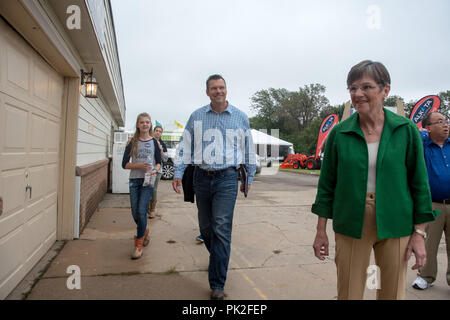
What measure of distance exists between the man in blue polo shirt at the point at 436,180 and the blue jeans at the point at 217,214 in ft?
6.69

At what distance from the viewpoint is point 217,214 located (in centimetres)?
291

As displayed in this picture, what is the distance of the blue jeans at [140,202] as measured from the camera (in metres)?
3.95

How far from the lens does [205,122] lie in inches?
124

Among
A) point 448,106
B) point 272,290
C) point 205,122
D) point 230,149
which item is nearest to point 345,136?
point 230,149

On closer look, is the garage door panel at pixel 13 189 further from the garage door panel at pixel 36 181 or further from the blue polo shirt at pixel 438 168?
the blue polo shirt at pixel 438 168

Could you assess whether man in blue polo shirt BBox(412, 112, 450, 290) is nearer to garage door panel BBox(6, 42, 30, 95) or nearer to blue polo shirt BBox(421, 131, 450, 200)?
blue polo shirt BBox(421, 131, 450, 200)

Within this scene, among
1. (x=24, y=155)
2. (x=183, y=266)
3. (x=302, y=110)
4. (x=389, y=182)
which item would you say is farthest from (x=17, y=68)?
(x=302, y=110)

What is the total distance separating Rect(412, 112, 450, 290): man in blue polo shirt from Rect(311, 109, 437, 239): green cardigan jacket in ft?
5.61

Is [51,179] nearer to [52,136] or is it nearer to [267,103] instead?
[52,136]

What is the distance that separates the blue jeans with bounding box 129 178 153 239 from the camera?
395 centimetres

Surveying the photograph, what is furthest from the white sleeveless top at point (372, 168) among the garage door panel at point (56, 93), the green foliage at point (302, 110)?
the green foliage at point (302, 110)

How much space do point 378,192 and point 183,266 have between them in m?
2.57
